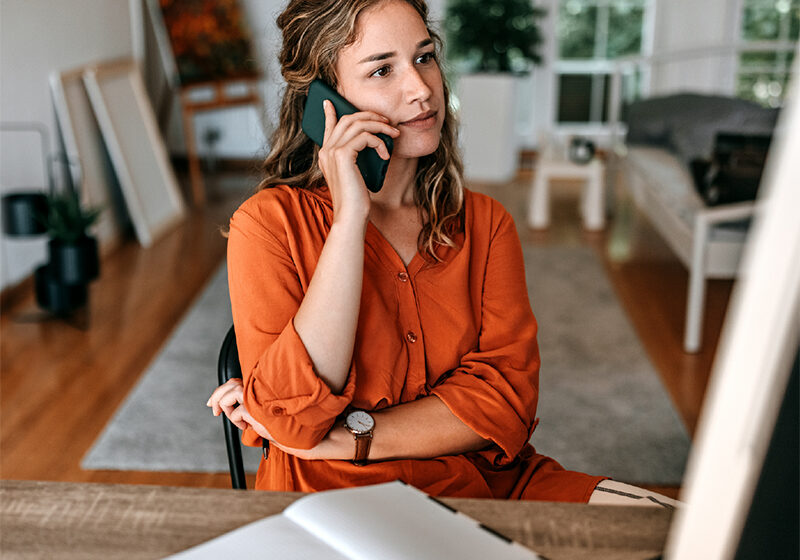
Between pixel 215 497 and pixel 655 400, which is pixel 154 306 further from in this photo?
pixel 215 497

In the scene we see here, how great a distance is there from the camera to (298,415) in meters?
1.04

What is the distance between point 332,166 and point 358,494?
1.77 ft

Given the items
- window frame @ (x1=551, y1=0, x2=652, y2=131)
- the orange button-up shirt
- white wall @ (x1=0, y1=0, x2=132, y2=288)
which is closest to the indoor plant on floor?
white wall @ (x1=0, y1=0, x2=132, y2=288)

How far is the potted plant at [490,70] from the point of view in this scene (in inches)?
243

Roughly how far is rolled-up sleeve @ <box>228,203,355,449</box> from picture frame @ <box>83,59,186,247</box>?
342 cm

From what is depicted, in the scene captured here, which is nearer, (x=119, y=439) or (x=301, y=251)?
(x=301, y=251)

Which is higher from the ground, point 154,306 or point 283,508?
point 283,508

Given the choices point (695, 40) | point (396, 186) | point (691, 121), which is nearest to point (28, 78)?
point (396, 186)

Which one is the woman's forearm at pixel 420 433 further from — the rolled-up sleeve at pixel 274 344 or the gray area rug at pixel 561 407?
the gray area rug at pixel 561 407

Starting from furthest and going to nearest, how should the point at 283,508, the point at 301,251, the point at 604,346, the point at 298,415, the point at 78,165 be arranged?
the point at 78,165, the point at 604,346, the point at 301,251, the point at 298,415, the point at 283,508

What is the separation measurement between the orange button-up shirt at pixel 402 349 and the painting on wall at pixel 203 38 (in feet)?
15.2

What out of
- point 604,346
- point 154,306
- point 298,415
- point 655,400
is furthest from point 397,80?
point 154,306

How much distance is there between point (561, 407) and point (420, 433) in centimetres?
156

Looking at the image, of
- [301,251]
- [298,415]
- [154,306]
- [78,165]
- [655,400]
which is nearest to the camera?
[298,415]
